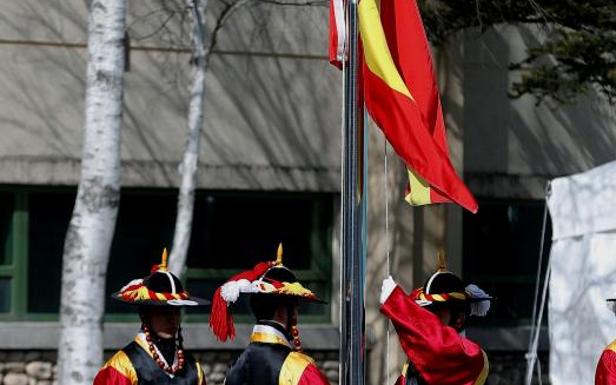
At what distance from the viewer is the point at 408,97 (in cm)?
754

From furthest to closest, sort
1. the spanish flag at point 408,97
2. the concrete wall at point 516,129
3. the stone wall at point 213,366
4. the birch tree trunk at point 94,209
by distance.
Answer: the concrete wall at point 516,129, the stone wall at point 213,366, the birch tree trunk at point 94,209, the spanish flag at point 408,97

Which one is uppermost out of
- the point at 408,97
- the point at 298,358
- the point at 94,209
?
the point at 408,97

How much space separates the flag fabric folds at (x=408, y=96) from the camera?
724cm

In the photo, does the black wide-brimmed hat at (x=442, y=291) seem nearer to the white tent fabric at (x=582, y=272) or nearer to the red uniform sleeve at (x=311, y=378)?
the red uniform sleeve at (x=311, y=378)

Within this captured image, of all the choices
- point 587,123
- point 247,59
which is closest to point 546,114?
point 587,123

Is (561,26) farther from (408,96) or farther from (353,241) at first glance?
(353,241)

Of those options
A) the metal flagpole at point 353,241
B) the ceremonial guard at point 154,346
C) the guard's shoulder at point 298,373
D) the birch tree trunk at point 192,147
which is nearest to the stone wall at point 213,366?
the birch tree trunk at point 192,147

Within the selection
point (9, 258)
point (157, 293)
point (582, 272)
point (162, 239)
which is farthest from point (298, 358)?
point (162, 239)

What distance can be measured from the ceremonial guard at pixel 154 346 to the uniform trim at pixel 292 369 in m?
0.54

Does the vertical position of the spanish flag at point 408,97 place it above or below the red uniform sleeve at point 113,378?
above

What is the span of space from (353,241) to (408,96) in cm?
91

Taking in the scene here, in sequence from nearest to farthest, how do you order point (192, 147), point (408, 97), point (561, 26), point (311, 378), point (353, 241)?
point (353, 241)
point (408, 97)
point (311, 378)
point (561, 26)
point (192, 147)

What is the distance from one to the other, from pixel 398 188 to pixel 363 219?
9.22 meters

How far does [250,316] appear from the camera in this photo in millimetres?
16391
